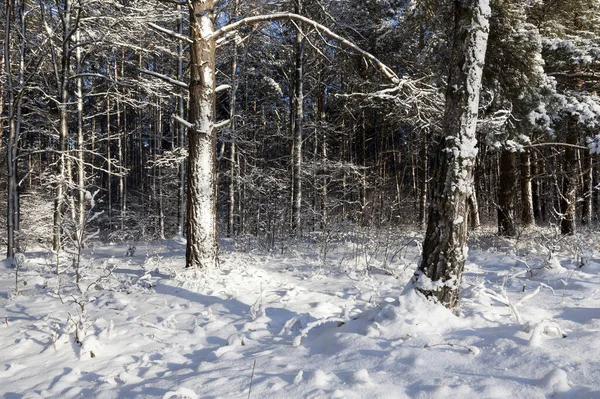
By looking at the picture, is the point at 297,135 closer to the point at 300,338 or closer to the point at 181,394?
the point at 300,338

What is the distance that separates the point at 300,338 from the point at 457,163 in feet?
6.54

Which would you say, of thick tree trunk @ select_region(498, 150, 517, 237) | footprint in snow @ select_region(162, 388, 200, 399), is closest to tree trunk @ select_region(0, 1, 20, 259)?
footprint in snow @ select_region(162, 388, 200, 399)

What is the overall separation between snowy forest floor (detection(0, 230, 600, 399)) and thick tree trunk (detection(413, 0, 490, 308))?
29cm

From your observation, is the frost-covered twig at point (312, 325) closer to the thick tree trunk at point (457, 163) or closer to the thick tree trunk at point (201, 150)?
the thick tree trunk at point (457, 163)

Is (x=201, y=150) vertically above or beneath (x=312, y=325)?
above

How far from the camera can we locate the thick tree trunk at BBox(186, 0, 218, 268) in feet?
→ 17.3

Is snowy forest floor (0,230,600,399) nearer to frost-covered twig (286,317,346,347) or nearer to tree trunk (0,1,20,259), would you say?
frost-covered twig (286,317,346,347)

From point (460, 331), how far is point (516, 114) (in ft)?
24.4

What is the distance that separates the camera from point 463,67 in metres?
3.02

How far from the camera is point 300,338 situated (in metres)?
2.92

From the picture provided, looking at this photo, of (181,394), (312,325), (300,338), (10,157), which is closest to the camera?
(181,394)

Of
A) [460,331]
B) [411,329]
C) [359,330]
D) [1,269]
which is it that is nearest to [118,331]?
[359,330]

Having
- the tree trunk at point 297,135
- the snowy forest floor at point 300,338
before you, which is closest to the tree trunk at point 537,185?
the tree trunk at point 297,135

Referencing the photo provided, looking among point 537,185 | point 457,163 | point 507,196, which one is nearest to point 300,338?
point 457,163
